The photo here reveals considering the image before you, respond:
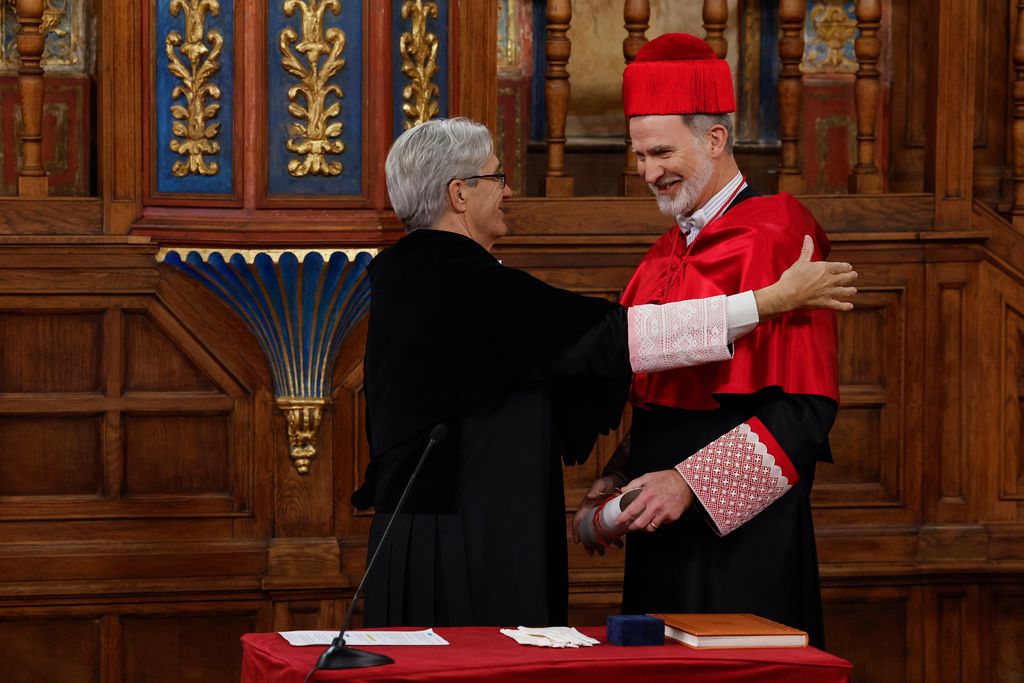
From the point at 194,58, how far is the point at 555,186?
4.04 ft

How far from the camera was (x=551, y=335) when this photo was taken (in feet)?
10.4

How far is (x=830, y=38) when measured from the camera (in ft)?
19.2

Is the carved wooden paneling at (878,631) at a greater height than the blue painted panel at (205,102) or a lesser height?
lesser

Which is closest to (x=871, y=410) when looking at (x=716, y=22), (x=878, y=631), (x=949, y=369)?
(x=949, y=369)

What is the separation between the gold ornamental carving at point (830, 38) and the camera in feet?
19.2

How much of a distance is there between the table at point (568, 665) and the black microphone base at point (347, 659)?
0.04 ft

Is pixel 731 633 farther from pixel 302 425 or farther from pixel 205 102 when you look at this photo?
pixel 205 102

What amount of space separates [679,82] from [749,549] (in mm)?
1021

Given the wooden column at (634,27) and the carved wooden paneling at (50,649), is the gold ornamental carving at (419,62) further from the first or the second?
the carved wooden paneling at (50,649)

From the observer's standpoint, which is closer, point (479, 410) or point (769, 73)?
point (479, 410)

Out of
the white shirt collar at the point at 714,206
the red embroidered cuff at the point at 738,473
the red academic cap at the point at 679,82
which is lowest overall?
the red embroidered cuff at the point at 738,473

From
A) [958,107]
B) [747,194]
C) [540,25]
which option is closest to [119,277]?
[540,25]

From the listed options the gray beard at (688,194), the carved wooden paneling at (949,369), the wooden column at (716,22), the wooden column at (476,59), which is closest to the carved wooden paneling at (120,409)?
the wooden column at (476,59)

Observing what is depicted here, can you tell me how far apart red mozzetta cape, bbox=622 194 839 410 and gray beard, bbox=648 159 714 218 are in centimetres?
8
